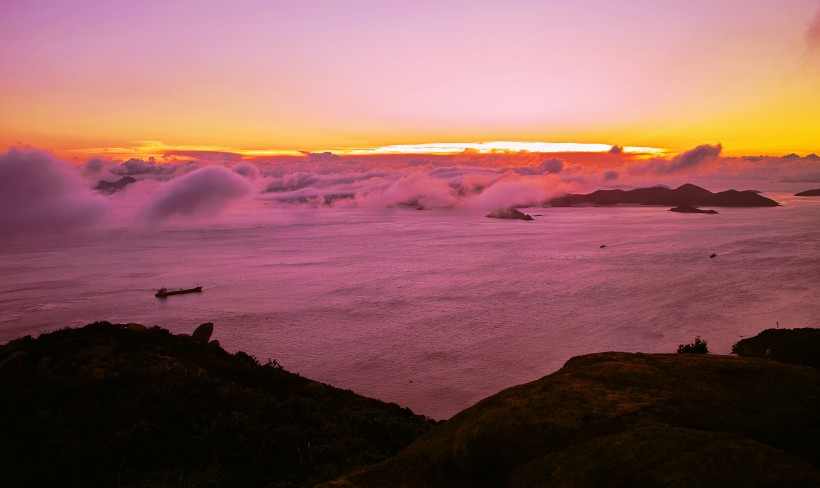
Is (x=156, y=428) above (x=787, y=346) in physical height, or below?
above

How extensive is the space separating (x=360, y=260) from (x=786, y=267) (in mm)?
97727

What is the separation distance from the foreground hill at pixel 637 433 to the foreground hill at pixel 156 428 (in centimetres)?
409

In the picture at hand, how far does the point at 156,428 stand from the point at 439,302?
69.1m

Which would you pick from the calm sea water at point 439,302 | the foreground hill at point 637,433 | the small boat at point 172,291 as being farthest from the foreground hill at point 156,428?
the small boat at point 172,291

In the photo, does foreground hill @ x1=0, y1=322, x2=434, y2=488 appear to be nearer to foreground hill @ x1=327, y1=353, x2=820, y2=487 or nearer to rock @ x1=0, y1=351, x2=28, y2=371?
rock @ x1=0, y1=351, x2=28, y2=371

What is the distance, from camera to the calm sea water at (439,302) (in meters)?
52.9

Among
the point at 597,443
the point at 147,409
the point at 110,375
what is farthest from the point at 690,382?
the point at 110,375

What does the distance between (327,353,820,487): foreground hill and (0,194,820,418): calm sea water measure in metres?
31.0

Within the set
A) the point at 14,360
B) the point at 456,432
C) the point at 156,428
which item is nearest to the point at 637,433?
the point at 456,432

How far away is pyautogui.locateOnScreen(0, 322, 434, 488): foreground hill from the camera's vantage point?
37.9 feet

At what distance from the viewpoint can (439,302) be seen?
3206 inches

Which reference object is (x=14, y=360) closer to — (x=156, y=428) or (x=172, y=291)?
(x=156, y=428)

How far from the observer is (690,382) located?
9.01 metres

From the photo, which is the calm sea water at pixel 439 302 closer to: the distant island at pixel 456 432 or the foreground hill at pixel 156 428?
the foreground hill at pixel 156 428
